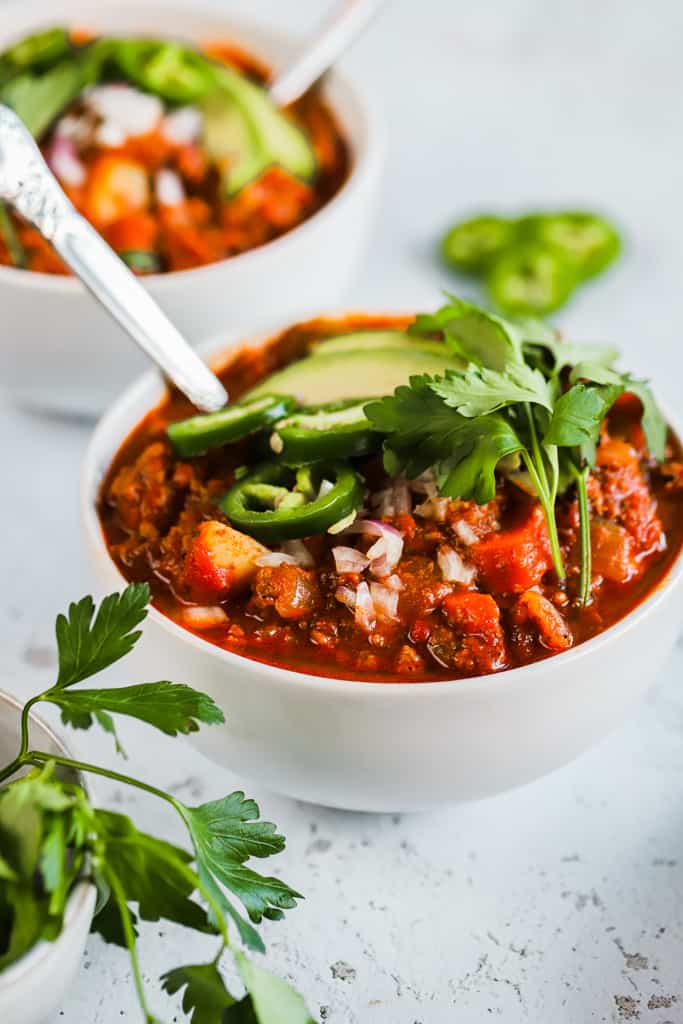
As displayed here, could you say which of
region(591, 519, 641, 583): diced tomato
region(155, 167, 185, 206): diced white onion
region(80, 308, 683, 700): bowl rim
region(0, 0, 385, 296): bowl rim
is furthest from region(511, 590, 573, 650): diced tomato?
region(155, 167, 185, 206): diced white onion

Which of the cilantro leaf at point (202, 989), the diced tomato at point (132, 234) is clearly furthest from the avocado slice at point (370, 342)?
the cilantro leaf at point (202, 989)

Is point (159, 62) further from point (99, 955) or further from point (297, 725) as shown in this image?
point (99, 955)

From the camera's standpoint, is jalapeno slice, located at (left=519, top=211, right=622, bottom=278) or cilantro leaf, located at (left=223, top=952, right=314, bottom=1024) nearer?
cilantro leaf, located at (left=223, top=952, right=314, bottom=1024)

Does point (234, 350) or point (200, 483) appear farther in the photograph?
point (234, 350)

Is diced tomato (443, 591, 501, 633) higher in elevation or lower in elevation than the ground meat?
lower

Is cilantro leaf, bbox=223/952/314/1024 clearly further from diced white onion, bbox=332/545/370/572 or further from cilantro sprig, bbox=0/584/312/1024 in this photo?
diced white onion, bbox=332/545/370/572

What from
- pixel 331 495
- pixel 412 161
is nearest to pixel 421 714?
pixel 331 495

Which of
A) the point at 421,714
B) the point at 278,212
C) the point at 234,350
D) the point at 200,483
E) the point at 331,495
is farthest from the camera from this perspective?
the point at 278,212
